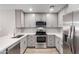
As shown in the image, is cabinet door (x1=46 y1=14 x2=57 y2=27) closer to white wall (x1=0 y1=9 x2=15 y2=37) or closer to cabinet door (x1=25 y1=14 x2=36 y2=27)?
cabinet door (x1=25 y1=14 x2=36 y2=27)

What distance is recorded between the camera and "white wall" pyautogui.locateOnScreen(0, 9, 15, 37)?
200 inches

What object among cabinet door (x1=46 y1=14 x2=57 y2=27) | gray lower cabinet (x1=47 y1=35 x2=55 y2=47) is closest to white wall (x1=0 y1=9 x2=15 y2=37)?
gray lower cabinet (x1=47 y1=35 x2=55 y2=47)

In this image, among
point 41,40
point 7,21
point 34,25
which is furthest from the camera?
point 34,25

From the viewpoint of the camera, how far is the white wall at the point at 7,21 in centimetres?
507

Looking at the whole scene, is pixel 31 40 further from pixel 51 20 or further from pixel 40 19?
pixel 51 20

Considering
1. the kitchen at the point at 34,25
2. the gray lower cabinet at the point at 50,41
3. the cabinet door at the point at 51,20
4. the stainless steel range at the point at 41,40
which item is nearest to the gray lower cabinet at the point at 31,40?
the kitchen at the point at 34,25

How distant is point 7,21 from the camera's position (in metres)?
5.13

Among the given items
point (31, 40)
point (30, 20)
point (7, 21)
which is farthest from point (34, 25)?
point (7, 21)

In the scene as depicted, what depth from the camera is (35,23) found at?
6.57 meters

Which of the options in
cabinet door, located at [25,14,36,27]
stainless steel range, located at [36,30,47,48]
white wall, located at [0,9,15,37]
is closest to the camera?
white wall, located at [0,9,15,37]

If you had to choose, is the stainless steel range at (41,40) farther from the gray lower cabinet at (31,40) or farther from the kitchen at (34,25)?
the gray lower cabinet at (31,40)

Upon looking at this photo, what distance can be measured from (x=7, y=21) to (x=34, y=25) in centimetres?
182
